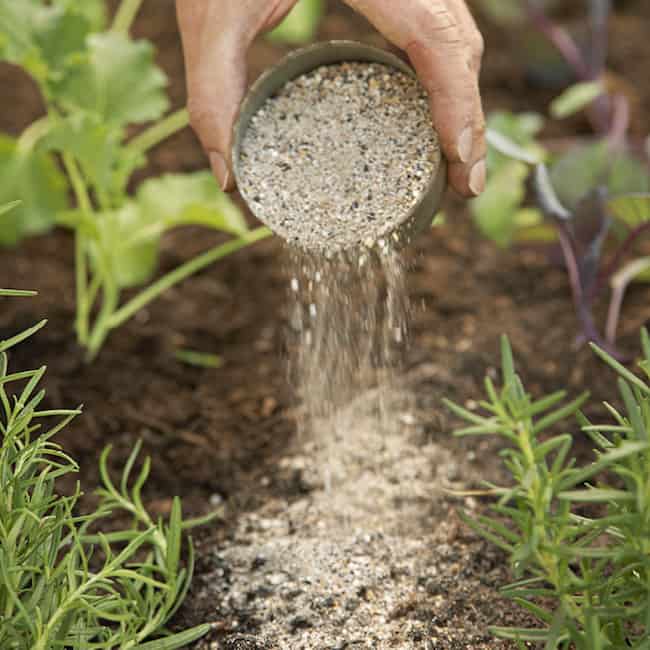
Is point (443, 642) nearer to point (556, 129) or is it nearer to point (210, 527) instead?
point (210, 527)

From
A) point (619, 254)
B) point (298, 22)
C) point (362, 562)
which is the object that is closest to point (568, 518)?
point (362, 562)

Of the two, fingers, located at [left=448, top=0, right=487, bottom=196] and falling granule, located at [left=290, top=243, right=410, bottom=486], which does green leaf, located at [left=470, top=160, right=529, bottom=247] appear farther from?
fingers, located at [left=448, top=0, right=487, bottom=196]

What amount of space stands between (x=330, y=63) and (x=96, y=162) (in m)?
0.43

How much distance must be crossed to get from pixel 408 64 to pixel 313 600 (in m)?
0.77

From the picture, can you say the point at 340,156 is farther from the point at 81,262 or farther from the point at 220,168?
the point at 81,262

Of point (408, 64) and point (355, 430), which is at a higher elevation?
point (408, 64)

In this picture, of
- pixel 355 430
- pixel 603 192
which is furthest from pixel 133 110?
pixel 603 192

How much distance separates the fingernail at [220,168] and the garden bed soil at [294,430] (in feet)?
1.65

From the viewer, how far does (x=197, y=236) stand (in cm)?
226

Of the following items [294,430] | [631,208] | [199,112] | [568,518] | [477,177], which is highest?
[199,112]

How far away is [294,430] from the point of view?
174 cm

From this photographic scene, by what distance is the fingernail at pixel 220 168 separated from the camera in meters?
1.39

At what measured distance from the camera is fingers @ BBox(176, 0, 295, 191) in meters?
1.35

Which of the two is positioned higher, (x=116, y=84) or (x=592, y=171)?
(x=116, y=84)
